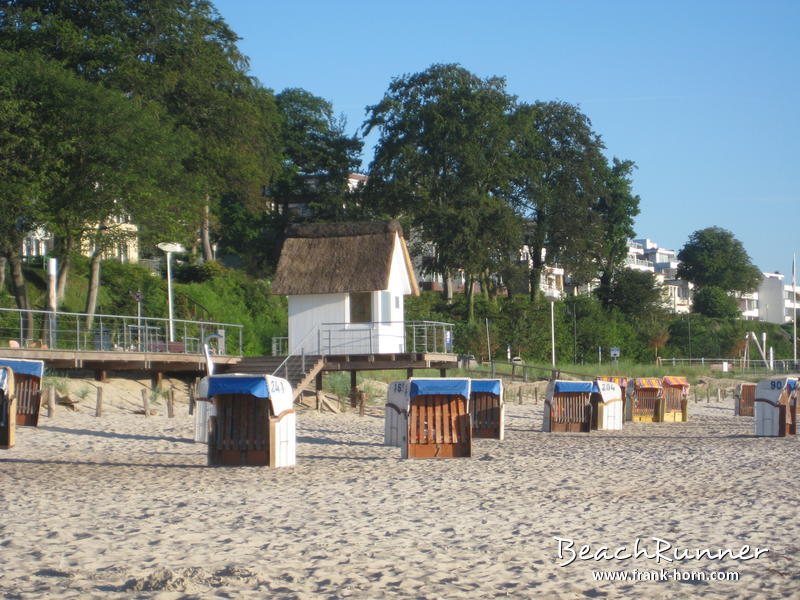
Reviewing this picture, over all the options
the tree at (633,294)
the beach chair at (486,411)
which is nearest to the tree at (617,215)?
the tree at (633,294)

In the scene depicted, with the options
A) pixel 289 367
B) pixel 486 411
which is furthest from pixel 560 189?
pixel 486 411

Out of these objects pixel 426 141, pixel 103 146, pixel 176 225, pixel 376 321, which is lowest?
pixel 376 321

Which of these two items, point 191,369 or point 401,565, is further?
point 191,369

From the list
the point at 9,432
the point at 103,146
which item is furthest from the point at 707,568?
the point at 103,146

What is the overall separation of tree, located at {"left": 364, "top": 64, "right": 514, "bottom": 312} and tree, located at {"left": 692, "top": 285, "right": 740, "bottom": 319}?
137 feet

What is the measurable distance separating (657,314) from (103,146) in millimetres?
46143

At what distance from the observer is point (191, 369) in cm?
2988

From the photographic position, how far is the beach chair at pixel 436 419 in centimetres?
Result: 1672

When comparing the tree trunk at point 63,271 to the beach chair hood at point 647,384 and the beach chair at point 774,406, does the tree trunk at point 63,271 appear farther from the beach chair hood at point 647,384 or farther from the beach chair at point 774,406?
the beach chair at point 774,406

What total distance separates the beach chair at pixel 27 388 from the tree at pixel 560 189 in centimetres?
4175

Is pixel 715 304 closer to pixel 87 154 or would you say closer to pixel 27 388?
pixel 87 154

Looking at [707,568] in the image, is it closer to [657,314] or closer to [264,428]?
[264,428]

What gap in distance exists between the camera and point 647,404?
3114 centimetres

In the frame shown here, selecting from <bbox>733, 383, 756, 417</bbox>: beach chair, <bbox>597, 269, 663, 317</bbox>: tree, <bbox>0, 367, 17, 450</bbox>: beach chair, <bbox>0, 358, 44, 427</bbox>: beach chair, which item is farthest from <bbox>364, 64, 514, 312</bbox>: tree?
<bbox>0, 367, 17, 450</bbox>: beach chair
